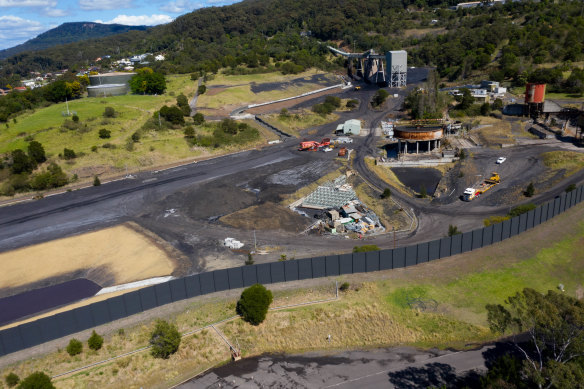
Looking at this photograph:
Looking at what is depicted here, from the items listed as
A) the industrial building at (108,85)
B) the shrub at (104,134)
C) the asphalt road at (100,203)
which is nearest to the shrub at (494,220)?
the asphalt road at (100,203)

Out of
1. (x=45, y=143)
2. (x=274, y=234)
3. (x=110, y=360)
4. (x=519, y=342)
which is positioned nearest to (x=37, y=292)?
(x=110, y=360)

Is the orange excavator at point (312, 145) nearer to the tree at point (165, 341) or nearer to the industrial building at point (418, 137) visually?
the industrial building at point (418, 137)

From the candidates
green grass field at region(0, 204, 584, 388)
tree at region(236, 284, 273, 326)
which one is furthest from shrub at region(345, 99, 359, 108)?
tree at region(236, 284, 273, 326)

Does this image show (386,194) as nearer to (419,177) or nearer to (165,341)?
(419,177)

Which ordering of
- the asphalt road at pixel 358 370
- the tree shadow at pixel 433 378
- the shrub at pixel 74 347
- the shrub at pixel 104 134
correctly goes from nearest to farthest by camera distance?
the tree shadow at pixel 433 378, the asphalt road at pixel 358 370, the shrub at pixel 74 347, the shrub at pixel 104 134

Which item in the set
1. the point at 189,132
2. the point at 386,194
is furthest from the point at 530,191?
the point at 189,132

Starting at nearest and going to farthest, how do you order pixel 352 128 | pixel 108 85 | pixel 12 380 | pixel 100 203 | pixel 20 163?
pixel 12 380 < pixel 100 203 < pixel 20 163 < pixel 352 128 < pixel 108 85
